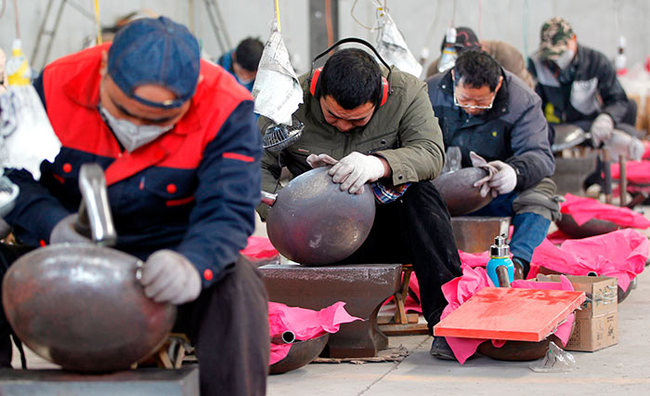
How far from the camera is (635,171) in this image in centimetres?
734

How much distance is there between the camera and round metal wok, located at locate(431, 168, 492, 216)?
393 cm

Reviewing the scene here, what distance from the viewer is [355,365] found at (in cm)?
312

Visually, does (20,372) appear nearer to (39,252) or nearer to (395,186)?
(39,252)

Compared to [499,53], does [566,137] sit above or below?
below

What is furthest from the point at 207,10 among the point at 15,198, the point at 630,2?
the point at 15,198

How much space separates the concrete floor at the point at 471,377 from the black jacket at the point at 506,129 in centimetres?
110

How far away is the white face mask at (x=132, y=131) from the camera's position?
6.64 feet

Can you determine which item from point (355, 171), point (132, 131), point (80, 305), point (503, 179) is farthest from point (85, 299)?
point (503, 179)

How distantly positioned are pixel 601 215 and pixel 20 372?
3.86 metres

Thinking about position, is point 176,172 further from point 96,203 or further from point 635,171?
point 635,171

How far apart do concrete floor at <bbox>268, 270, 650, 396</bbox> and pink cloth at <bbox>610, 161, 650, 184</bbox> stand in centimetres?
421

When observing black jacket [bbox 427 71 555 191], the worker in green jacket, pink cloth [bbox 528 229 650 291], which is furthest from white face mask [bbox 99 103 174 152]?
black jacket [bbox 427 71 555 191]

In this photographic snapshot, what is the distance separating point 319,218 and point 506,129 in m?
1.52

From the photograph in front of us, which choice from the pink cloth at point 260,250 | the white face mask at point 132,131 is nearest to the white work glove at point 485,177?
the pink cloth at point 260,250
